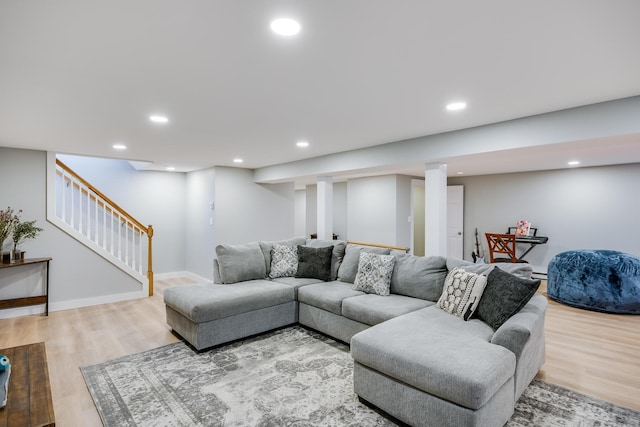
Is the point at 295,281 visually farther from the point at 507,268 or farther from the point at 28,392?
the point at 28,392

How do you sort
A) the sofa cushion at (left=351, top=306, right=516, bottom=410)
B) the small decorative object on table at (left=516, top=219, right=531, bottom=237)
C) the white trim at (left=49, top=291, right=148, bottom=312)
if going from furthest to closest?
1. the small decorative object on table at (left=516, top=219, right=531, bottom=237)
2. the white trim at (left=49, top=291, right=148, bottom=312)
3. the sofa cushion at (left=351, top=306, right=516, bottom=410)

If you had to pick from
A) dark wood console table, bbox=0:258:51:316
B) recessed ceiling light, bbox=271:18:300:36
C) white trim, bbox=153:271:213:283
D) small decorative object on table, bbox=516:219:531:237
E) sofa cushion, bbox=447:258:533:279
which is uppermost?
recessed ceiling light, bbox=271:18:300:36

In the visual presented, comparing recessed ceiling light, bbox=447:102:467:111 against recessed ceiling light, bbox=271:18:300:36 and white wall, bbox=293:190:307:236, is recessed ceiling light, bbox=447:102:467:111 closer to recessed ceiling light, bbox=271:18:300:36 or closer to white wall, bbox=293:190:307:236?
recessed ceiling light, bbox=271:18:300:36

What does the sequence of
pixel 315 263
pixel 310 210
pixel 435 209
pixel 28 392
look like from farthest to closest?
pixel 310 210 < pixel 315 263 < pixel 435 209 < pixel 28 392

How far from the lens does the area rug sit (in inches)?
85.8

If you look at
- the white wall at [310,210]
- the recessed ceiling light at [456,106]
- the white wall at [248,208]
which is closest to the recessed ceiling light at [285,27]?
the recessed ceiling light at [456,106]

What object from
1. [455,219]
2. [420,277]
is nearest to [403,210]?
[455,219]

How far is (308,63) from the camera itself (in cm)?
193

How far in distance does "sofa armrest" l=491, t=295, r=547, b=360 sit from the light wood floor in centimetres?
72

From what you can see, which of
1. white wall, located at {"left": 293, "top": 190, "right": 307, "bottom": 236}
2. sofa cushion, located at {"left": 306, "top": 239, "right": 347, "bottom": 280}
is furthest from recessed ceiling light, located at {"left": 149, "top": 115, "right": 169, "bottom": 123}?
white wall, located at {"left": 293, "top": 190, "right": 307, "bottom": 236}

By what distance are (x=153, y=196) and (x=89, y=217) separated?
1595 mm

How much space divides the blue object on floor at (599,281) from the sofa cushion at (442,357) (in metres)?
3.20

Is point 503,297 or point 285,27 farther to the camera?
point 503,297

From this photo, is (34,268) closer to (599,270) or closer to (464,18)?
(464,18)
